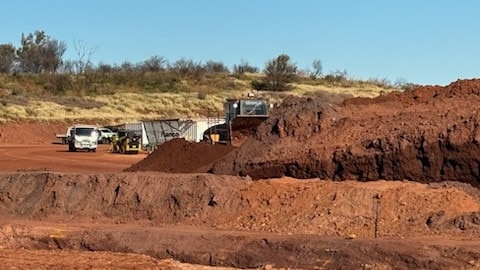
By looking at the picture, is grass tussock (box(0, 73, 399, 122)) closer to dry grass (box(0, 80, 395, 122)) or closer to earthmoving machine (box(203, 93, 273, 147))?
dry grass (box(0, 80, 395, 122))

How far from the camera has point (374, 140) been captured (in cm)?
1966

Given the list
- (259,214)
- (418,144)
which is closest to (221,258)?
(259,214)

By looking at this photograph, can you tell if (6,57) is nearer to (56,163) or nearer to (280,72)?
(280,72)

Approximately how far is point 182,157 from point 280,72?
69.6 m

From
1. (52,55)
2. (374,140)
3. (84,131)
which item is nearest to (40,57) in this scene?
(52,55)

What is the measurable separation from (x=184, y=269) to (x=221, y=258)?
964 millimetres

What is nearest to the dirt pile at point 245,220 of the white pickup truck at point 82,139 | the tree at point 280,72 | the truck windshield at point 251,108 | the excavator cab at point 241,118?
the excavator cab at point 241,118

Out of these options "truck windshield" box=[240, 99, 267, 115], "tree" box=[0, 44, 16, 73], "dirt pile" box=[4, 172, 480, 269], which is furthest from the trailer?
"tree" box=[0, 44, 16, 73]

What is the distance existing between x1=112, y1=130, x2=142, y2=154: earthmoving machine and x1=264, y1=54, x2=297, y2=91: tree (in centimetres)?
4263

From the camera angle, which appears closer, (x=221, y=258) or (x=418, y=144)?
(x=221, y=258)

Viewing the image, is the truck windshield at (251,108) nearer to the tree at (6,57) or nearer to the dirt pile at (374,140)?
the dirt pile at (374,140)

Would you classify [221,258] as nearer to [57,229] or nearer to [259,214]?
[259,214]

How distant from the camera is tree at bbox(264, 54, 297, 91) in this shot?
308ft

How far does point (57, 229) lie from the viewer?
18500 millimetres
